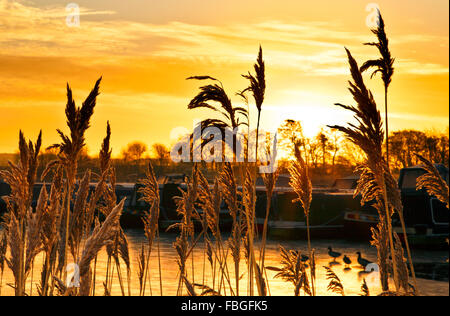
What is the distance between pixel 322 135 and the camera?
221 ft

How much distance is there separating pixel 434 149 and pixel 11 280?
51.7 metres

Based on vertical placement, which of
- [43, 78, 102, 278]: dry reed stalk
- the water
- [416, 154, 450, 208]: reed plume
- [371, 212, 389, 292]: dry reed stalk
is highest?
[43, 78, 102, 278]: dry reed stalk

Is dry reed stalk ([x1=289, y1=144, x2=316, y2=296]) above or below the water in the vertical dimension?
above

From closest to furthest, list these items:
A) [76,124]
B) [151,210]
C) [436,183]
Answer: [76,124] → [436,183] → [151,210]

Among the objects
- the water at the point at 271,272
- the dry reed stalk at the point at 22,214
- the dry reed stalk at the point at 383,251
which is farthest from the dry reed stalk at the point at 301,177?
the water at the point at 271,272

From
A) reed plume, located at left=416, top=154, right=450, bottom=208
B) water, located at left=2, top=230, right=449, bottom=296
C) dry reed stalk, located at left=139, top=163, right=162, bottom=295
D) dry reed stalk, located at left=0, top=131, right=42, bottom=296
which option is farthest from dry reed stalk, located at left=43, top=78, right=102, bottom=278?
water, located at left=2, top=230, right=449, bottom=296

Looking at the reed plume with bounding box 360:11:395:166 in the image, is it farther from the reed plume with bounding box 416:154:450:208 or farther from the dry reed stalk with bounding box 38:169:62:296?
the dry reed stalk with bounding box 38:169:62:296

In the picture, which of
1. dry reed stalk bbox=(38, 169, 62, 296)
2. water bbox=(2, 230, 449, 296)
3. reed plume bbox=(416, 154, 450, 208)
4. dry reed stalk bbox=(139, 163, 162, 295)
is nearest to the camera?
reed plume bbox=(416, 154, 450, 208)

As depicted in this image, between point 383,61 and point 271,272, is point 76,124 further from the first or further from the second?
point 271,272

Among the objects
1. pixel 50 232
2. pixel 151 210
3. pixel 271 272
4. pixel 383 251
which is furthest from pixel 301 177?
pixel 271 272

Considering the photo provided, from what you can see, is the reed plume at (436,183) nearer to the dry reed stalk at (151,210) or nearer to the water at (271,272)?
the dry reed stalk at (151,210)

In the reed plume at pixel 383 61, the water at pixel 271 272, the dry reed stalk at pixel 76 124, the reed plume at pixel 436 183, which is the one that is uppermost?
the reed plume at pixel 383 61

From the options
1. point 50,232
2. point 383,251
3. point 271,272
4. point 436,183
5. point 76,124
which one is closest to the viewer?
point 76,124

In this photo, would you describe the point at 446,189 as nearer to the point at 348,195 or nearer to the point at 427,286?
the point at 427,286
